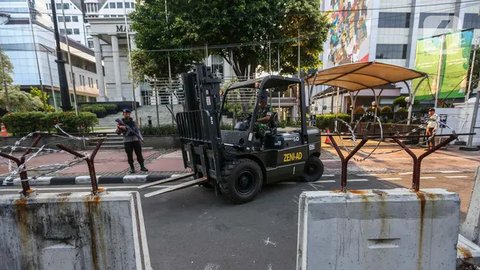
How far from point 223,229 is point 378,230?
7.40ft

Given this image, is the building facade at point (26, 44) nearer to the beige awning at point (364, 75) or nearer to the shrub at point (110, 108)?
the shrub at point (110, 108)

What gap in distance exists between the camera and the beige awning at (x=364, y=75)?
9.54m

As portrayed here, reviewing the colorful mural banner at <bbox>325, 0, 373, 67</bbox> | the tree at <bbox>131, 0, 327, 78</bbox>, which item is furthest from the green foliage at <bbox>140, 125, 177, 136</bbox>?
the colorful mural banner at <bbox>325, 0, 373, 67</bbox>

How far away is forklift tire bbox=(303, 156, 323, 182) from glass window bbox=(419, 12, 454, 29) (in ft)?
116

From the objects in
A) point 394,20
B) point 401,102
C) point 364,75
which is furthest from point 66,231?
point 394,20

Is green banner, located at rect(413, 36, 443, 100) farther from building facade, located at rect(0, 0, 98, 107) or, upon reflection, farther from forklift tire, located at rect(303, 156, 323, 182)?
building facade, located at rect(0, 0, 98, 107)

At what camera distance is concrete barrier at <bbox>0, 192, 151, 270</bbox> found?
226cm

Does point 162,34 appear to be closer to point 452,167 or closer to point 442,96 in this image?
point 452,167

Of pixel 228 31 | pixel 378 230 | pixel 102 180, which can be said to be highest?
pixel 228 31

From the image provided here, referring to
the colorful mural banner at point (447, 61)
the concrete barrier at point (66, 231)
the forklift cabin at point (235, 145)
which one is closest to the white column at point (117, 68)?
the forklift cabin at point (235, 145)

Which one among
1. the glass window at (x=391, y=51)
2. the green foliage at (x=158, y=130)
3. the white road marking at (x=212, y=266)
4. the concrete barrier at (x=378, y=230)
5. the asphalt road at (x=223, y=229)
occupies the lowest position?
the asphalt road at (x=223, y=229)

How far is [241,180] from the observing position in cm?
486

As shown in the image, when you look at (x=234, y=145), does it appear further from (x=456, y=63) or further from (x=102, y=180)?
(x=456, y=63)

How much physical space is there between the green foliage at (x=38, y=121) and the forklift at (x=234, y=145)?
9084mm
